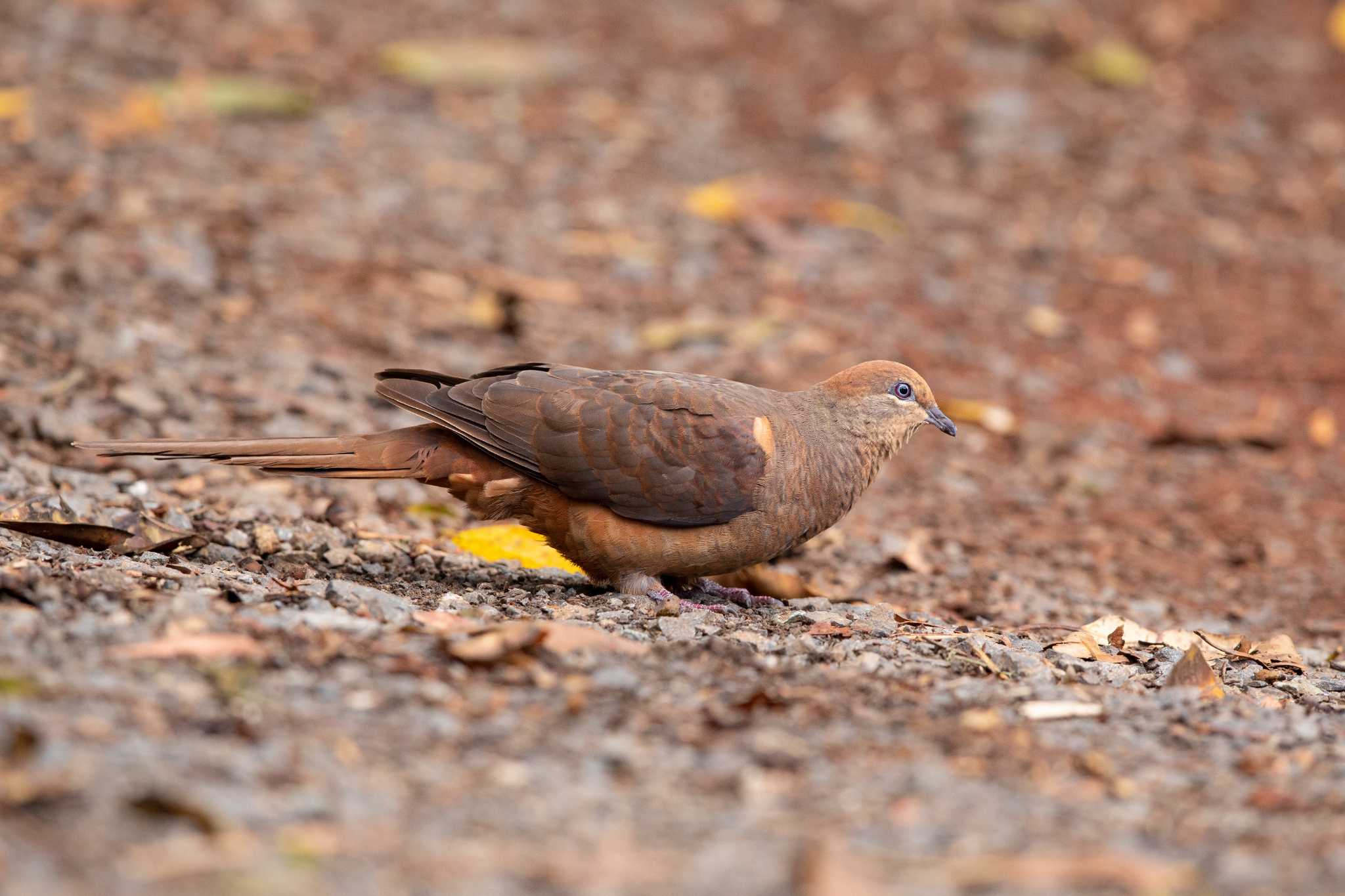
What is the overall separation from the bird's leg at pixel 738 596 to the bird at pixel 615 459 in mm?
27

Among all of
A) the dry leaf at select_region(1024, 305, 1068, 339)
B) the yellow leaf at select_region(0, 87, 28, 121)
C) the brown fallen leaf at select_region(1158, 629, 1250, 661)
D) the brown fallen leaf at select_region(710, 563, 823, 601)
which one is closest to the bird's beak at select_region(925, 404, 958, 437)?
the brown fallen leaf at select_region(710, 563, 823, 601)

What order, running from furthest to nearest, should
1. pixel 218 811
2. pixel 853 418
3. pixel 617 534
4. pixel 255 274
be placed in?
pixel 255 274 → pixel 853 418 → pixel 617 534 → pixel 218 811

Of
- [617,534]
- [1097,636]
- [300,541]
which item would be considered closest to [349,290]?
[300,541]

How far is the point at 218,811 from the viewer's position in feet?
10.6

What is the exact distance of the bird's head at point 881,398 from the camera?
6.18 metres

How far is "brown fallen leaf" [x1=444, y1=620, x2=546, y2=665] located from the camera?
Answer: 4.33 m

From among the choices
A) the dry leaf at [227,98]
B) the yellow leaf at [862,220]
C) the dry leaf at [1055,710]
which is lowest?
the dry leaf at [1055,710]

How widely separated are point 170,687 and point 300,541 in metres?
2.38

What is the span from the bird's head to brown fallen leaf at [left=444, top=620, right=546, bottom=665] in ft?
7.11

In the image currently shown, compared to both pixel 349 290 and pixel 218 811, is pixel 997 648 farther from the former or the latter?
pixel 349 290

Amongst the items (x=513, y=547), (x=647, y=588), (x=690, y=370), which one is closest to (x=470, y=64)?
(x=690, y=370)

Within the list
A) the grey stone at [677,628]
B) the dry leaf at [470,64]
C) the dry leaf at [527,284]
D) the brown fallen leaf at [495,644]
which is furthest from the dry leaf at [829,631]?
→ the dry leaf at [470,64]

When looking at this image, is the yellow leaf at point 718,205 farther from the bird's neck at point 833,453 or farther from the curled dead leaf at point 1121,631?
the curled dead leaf at point 1121,631

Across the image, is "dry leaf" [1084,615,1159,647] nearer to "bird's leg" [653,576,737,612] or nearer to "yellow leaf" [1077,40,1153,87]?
"bird's leg" [653,576,737,612]
